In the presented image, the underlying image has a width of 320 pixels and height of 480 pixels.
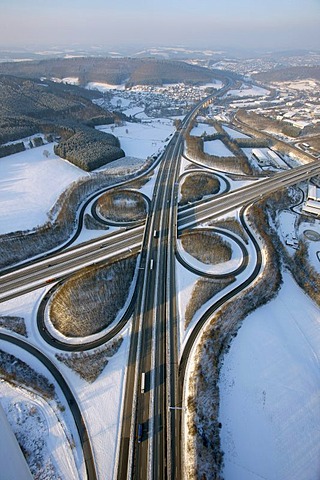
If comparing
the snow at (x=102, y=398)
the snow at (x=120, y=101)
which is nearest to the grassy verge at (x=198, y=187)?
the snow at (x=102, y=398)

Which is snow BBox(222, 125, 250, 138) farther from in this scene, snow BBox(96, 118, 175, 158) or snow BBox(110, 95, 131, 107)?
snow BBox(110, 95, 131, 107)

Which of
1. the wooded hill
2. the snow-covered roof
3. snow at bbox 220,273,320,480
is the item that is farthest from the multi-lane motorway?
the wooded hill

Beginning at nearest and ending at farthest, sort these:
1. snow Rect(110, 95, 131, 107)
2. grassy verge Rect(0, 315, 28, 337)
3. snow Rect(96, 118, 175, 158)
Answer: grassy verge Rect(0, 315, 28, 337) → snow Rect(96, 118, 175, 158) → snow Rect(110, 95, 131, 107)

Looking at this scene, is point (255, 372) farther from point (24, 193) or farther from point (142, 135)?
point (142, 135)

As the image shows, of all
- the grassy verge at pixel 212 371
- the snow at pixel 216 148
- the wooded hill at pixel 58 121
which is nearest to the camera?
the grassy verge at pixel 212 371

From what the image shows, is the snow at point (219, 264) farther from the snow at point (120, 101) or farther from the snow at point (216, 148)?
the snow at point (120, 101)

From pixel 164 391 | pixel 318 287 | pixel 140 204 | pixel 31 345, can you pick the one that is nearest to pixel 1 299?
pixel 31 345

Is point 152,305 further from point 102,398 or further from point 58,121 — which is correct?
point 58,121
